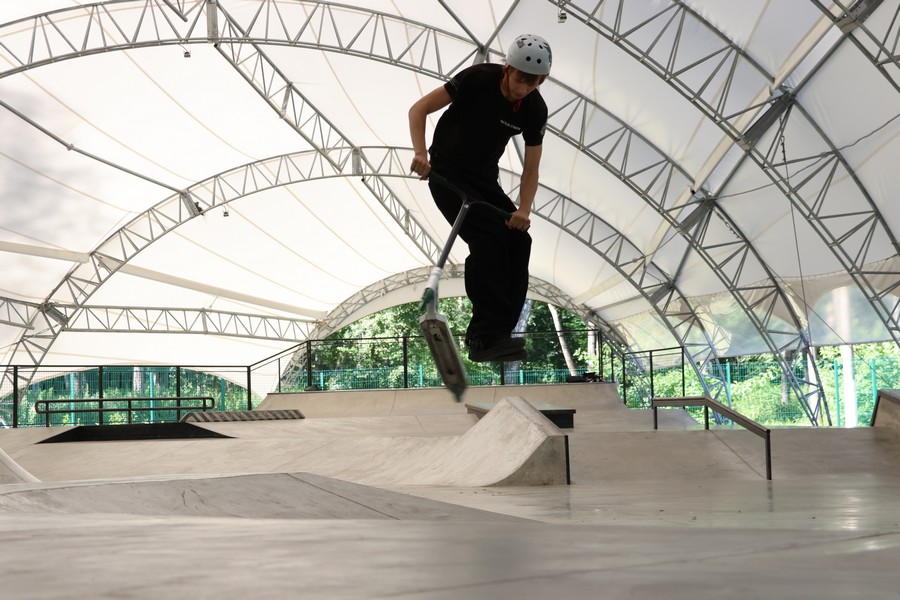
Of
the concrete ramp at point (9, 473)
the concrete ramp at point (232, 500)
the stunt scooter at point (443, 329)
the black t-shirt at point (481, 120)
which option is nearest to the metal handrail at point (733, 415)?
the stunt scooter at point (443, 329)

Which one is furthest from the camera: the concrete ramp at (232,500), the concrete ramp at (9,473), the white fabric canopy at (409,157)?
the white fabric canopy at (409,157)

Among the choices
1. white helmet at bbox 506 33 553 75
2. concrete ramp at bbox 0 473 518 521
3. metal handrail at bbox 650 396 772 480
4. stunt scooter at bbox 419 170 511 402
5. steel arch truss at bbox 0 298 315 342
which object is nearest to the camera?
concrete ramp at bbox 0 473 518 521

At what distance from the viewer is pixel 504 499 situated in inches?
234

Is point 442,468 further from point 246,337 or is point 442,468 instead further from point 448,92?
point 246,337

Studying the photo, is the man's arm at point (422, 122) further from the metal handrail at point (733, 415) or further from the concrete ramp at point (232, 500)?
the metal handrail at point (733, 415)

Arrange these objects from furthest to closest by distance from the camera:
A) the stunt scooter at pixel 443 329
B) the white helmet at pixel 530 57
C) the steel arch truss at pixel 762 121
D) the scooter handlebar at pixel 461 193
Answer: the steel arch truss at pixel 762 121
the scooter handlebar at pixel 461 193
the stunt scooter at pixel 443 329
the white helmet at pixel 530 57

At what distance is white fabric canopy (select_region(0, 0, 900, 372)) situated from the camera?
1744cm

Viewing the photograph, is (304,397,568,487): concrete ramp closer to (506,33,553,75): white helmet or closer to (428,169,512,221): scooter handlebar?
(428,169,512,221): scooter handlebar

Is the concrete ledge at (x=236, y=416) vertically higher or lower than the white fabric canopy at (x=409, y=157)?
lower

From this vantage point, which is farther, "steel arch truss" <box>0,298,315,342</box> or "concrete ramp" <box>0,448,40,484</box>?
"steel arch truss" <box>0,298,315,342</box>

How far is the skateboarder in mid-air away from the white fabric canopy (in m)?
10.9

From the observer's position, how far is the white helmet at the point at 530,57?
4.85 meters

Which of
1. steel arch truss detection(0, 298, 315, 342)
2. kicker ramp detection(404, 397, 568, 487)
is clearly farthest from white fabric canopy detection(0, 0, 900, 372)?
kicker ramp detection(404, 397, 568, 487)

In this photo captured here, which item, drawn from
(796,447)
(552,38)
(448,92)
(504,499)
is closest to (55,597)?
(448,92)
